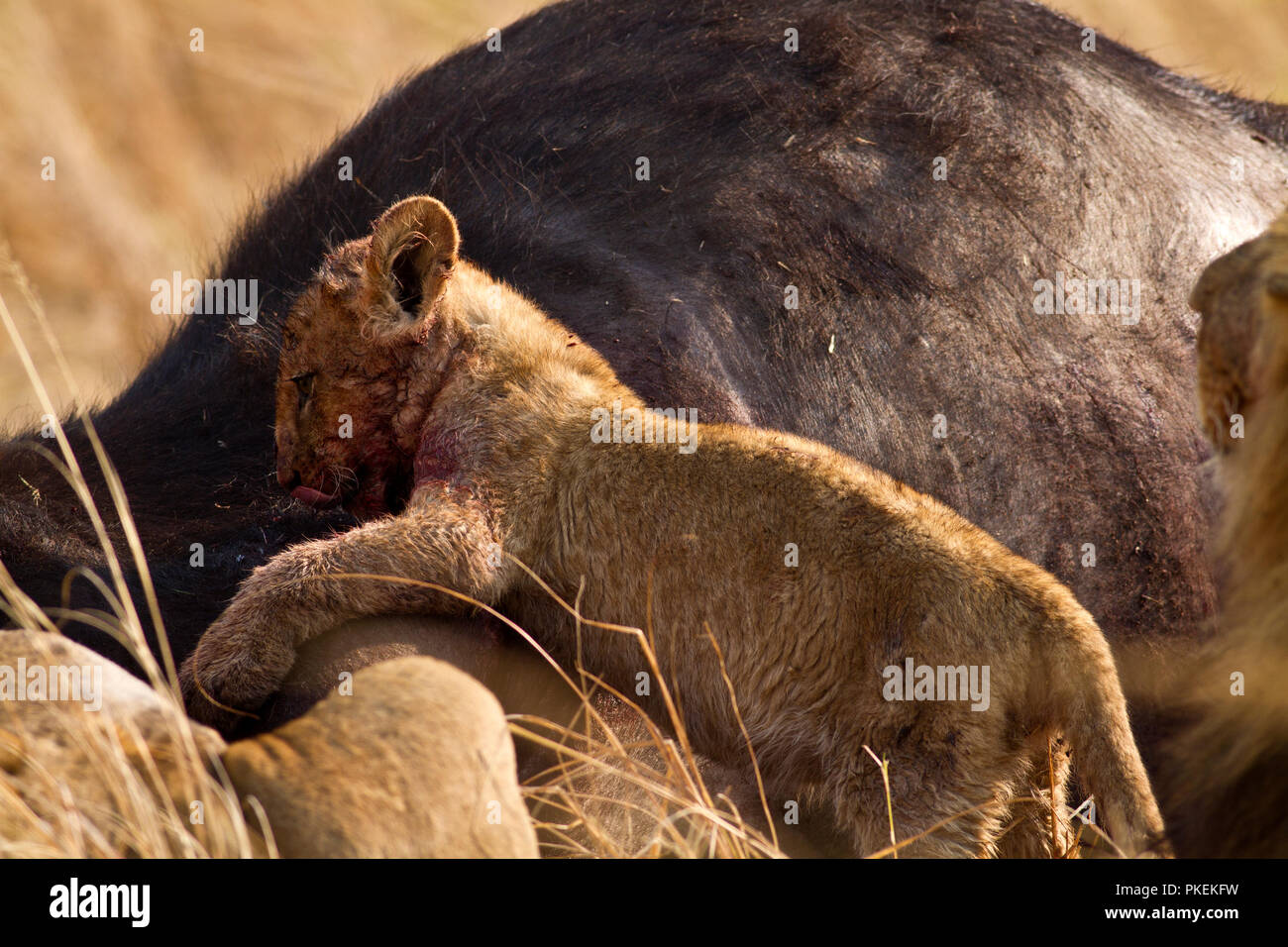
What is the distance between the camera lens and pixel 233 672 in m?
3.09

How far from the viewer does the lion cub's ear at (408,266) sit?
11.3ft

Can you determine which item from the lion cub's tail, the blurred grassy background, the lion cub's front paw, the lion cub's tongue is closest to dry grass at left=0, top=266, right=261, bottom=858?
the lion cub's front paw

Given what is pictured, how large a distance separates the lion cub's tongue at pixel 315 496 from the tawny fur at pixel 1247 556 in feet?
6.73

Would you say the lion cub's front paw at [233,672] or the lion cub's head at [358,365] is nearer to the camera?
the lion cub's front paw at [233,672]

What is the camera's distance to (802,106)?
14.5ft

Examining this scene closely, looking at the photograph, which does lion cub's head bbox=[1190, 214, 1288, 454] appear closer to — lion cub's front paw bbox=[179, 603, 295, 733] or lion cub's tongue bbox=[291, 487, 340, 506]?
lion cub's front paw bbox=[179, 603, 295, 733]

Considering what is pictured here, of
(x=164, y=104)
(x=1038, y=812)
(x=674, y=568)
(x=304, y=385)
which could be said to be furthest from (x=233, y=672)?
(x=164, y=104)

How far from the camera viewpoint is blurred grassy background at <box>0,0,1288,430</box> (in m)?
10.3

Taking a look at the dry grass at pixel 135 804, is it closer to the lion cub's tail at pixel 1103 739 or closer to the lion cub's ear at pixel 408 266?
the lion cub's ear at pixel 408 266

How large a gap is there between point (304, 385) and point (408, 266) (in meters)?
0.40

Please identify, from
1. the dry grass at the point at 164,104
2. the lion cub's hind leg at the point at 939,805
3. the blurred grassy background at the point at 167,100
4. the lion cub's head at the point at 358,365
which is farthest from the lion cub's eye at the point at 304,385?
the blurred grassy background at the point at 167,100

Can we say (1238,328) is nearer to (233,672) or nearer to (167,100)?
(233,672)

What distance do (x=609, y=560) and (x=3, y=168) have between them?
8.69 meters
